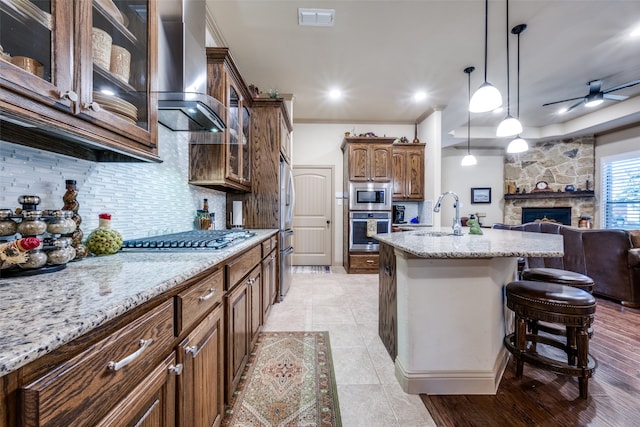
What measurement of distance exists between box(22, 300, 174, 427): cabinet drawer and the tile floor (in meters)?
1.15

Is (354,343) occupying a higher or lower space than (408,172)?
lower

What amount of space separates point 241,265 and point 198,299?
54cm

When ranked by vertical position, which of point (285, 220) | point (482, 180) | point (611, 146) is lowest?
point (285, 220)

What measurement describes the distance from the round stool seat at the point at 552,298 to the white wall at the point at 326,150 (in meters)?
3.67

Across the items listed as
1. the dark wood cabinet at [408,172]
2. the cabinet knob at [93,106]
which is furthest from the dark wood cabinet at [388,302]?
the dark wood cabinet at [408,172]

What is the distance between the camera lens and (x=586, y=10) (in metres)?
2.49

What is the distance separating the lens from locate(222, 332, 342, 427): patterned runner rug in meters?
1.37

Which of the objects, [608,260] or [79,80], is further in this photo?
[608,260]

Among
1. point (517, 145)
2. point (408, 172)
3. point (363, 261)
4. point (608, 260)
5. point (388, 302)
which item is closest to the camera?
point (388, 302)

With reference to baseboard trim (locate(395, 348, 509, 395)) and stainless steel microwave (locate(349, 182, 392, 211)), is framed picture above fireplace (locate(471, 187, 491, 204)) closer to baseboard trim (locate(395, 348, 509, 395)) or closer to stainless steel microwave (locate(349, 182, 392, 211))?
stainless steel microwave (locate(349, 182, 392, 211))

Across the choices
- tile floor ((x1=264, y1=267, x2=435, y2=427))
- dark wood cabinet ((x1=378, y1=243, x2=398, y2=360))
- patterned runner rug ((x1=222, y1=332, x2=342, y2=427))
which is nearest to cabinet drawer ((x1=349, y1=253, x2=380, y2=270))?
tile floor ((x1=264, y1=267, x2=435, y2=427))

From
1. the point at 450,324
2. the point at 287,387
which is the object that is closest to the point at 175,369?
the point at 287,387

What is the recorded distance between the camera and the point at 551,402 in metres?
1.46

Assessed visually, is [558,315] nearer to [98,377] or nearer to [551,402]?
[551,402]
